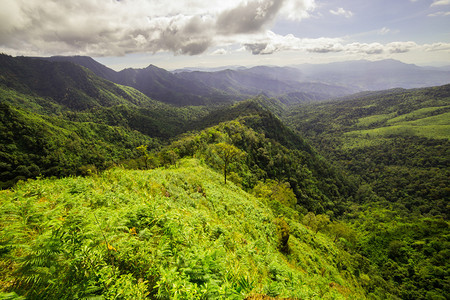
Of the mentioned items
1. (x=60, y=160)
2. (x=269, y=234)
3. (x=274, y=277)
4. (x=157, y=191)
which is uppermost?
(x=157, y=191)

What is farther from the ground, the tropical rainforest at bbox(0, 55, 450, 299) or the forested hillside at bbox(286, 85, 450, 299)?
the tropical rainforest at bbox(0, 55, 450, 299)

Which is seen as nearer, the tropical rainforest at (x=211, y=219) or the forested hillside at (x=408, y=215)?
the tropical rainforest at (x=211, y=219)

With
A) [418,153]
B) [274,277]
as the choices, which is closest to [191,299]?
[274,277]

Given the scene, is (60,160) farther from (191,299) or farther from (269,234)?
(191,299)

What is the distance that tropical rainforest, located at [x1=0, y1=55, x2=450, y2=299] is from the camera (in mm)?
3721

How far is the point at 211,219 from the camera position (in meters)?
11.7

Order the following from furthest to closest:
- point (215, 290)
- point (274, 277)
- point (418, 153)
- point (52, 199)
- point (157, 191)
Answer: point (418, 153)
point (157, 191)
point (274, 277)
point (52, 199)
point (215, 290)

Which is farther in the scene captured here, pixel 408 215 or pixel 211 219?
pixel 408 215

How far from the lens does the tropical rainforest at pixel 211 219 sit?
Result: 3721mm

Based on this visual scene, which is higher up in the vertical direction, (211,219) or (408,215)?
(211,219)

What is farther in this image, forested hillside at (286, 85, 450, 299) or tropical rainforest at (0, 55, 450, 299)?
forested hillside at (286, 85, 450, 299)

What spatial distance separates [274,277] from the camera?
9.24 m

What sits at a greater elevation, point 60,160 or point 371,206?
point 60,160

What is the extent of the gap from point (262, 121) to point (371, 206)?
10009cm
